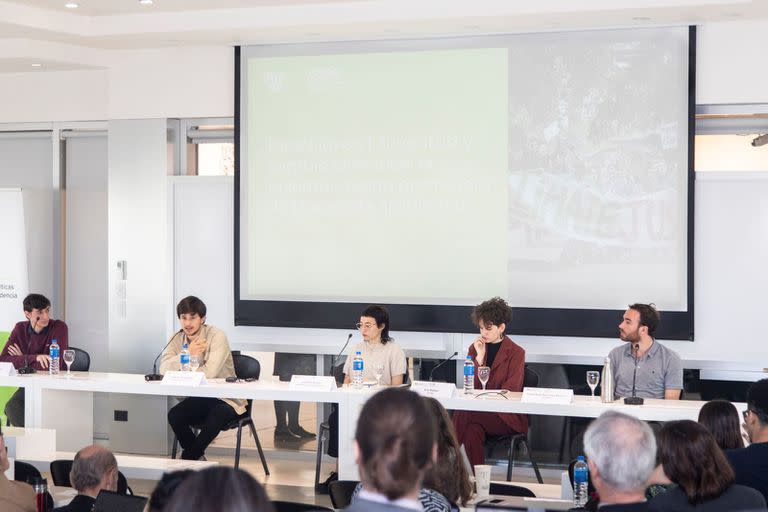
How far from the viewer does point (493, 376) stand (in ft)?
19.3

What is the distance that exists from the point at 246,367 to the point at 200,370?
394 millimetres

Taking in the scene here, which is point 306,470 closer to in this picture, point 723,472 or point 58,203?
point 58,203

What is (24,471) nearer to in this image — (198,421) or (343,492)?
(343,492)

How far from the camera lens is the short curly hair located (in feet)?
19.5

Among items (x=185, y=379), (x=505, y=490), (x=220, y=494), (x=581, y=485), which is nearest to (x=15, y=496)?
(x=505, y=490)

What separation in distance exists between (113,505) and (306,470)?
3.71m

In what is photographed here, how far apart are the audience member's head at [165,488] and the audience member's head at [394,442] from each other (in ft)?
1.85

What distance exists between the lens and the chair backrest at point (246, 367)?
6637 millimetres

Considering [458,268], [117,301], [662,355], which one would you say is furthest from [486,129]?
[117,301]

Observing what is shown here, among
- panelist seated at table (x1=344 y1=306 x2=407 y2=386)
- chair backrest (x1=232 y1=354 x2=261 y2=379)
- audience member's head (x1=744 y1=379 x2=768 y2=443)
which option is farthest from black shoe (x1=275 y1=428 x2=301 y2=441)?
audience member's head (x1=744 y1=379 x2=768 y2=443)

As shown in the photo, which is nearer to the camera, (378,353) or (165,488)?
(165,488)

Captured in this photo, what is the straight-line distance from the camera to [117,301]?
24.9 feet

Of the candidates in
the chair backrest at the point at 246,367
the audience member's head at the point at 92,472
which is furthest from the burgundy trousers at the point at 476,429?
the audience member's head at the point at 92,472

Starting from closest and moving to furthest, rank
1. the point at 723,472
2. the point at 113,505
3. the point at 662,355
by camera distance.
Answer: the point at 723,472 → the point at 113,505 → the point at 662,355
